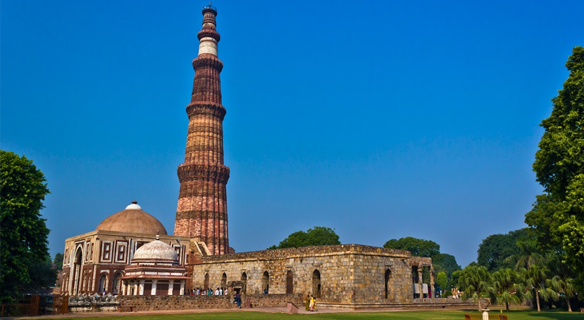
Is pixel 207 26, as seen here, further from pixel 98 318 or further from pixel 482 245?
pixel 482 245

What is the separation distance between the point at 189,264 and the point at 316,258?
17.8 metres

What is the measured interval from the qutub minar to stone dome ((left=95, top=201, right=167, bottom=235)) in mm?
99

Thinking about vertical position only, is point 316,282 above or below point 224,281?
above

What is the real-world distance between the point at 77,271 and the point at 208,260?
1218 centimetres

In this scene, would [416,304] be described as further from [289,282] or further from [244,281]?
[244,281]

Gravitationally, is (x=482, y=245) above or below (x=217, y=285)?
above

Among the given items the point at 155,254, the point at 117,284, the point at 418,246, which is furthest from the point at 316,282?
the point at 418,246

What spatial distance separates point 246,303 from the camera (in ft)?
89.6

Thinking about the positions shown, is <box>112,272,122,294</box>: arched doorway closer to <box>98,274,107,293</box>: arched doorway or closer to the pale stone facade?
<box>98,274,107,293</box>: arched doorway

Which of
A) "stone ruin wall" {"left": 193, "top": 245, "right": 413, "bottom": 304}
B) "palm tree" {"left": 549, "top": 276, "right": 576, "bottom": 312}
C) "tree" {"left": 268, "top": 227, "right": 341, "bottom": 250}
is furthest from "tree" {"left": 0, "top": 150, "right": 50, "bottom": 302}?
"tree" {"left": 268, "top": 227, "right": 341, "bottom": 250}

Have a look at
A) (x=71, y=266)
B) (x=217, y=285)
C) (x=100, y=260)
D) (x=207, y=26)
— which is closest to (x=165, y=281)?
(x=217, y=285)

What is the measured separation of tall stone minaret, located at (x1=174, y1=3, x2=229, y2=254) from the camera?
1938 inches

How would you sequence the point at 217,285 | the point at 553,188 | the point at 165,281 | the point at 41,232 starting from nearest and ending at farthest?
the point at 553,188 < the point at 41,232 < the point at 165,281 < the point at 217,285

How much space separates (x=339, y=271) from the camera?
27.9 metres
